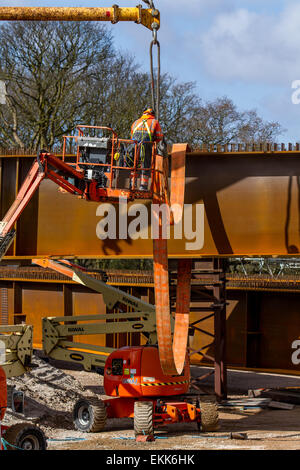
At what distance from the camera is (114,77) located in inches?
1697

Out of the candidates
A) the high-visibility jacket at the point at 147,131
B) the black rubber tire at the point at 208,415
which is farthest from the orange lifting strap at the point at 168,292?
the black rubber tire at the point at 208,415

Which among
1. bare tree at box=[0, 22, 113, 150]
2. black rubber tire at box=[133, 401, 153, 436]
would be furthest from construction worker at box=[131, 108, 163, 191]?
bare tree at box=[0, 22, 113, 150]

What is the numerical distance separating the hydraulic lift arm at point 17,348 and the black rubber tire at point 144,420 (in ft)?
8.51

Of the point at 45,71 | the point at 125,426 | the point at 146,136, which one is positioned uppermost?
the point at 45,71

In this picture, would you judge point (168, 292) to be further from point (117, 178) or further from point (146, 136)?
point (146, 136)

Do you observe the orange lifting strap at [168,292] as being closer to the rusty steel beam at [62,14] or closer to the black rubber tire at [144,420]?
the black rubber tire at [144,420]

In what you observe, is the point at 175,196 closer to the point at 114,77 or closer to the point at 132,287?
the point at 132,287

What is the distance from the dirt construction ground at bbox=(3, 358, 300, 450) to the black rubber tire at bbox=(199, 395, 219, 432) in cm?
18

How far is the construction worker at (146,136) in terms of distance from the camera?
13.1m

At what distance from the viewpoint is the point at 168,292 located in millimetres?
12758

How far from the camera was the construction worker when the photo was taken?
13086 mm

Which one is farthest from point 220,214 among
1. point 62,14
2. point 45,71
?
point 45,71

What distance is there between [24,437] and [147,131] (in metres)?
6.15

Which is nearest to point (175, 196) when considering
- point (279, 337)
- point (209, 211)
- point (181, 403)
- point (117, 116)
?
point (209, 211)
